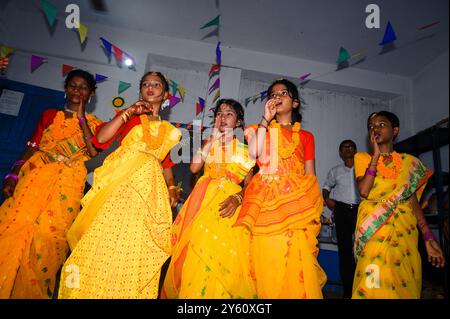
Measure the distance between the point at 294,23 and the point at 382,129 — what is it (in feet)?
9.56

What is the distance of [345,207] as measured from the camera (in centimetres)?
422

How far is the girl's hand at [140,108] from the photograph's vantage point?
2066 millimetres

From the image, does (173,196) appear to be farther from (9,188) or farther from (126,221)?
(9,188)

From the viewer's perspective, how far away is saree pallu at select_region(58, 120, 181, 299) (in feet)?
5.46

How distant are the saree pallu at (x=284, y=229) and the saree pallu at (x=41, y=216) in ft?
4.49

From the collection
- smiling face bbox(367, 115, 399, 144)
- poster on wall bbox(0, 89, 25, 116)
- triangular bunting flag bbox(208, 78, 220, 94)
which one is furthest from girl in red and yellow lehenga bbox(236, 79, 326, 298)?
poster on wall bbox(0, 89, 25, 116)

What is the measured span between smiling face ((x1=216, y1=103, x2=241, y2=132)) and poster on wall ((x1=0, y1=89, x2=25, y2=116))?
Answer: 129 inches

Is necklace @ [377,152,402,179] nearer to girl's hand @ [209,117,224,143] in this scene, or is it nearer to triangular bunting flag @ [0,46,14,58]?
girl's hand @ [209,117,224,143]

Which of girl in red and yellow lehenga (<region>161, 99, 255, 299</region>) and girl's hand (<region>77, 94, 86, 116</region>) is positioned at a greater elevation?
girl's hand (<region>77, 94, 86, 116</region>)

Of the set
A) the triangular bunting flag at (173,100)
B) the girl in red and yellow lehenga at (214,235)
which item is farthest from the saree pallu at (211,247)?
the triangular bunting flag at (173,100)

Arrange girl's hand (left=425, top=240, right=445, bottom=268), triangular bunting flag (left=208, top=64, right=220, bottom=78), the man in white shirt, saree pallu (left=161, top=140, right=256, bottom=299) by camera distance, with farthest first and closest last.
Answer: triangular bunting flag (left=208, top=64, right=220, bottom=78), the man in white shirt, girl's hand (left=425, top=240, right=445, bottom=268), saree pallu (left=161, top=140, right=256, bottom=299)

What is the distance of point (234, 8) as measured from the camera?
446 centimetres

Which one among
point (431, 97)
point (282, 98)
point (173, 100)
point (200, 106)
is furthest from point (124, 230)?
point (431, 97)
